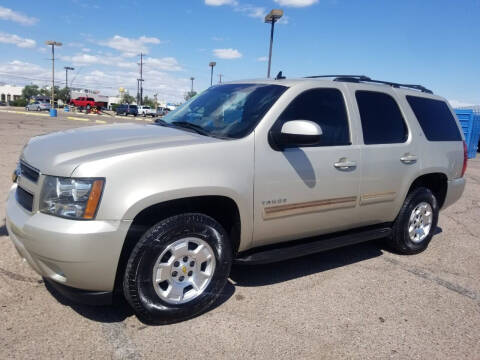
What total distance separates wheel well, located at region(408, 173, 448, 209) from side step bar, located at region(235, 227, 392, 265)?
3.03ft

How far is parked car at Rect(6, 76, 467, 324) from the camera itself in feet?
8.27

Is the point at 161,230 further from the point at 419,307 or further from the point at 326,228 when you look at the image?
the point at 419,307

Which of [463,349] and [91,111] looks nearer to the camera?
[463,349]

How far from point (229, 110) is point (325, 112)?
894 mm

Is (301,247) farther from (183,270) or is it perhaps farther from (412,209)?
(412,209)

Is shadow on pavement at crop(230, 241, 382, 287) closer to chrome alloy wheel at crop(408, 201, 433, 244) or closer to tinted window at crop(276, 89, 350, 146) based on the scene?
chrome alloy wheel at crop(408, 201, 433, 244)

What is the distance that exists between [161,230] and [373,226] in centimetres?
257

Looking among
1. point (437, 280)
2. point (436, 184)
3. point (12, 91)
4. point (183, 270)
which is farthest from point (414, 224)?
point (12, 91)

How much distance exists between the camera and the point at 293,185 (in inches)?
129

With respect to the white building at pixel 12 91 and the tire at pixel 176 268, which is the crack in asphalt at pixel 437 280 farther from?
the white building at pixel 12 91

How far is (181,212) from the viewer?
2.95 m

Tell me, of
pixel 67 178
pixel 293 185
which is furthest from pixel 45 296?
pixel 293 185

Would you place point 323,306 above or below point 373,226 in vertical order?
below

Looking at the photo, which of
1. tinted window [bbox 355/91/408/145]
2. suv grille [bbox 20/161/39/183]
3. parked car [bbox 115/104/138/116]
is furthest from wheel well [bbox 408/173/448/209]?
parked car [bbox 115/104/138/116]
